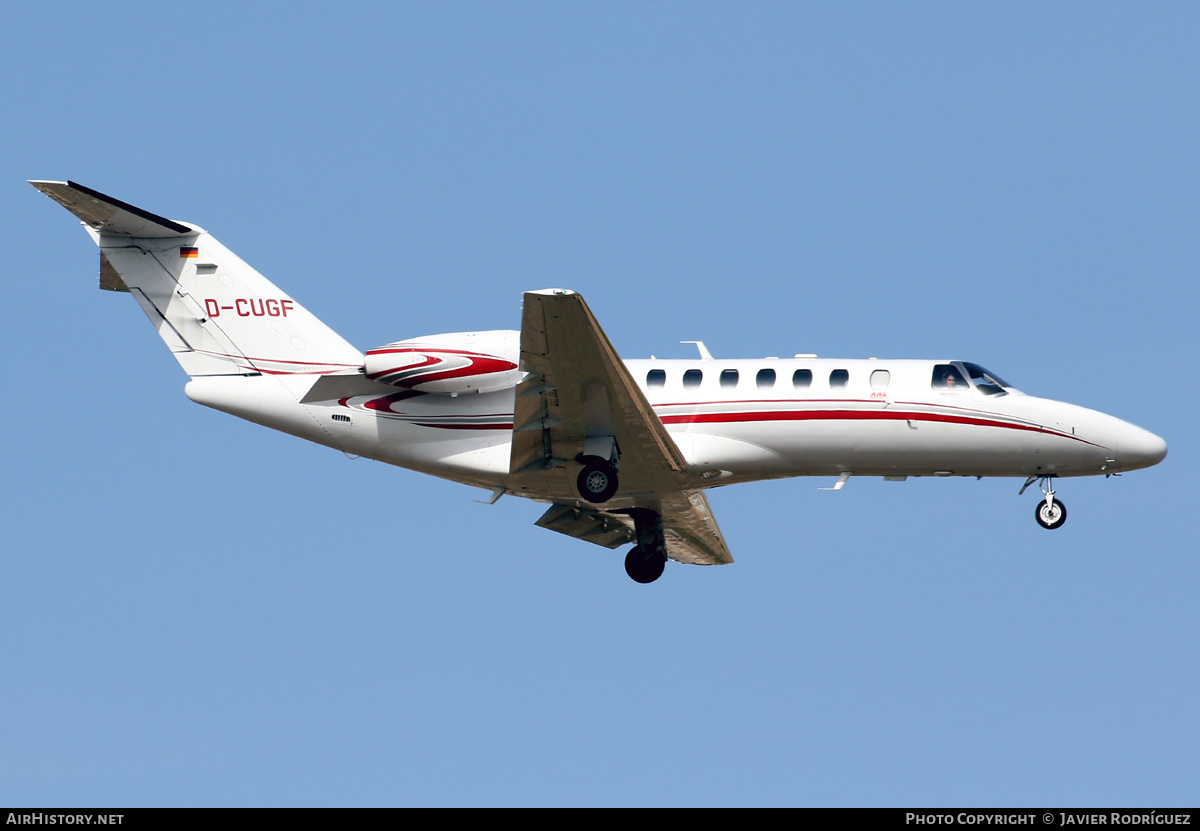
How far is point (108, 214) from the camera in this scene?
21812 millimetres

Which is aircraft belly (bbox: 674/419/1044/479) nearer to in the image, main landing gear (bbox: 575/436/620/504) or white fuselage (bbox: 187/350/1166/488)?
white fuselage (bbox: 187/350/1166/488)

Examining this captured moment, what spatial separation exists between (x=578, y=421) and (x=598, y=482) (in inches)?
42.1

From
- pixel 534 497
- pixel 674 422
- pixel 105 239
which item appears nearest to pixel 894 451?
pixel 674 422

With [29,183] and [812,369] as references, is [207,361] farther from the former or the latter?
[812,369]

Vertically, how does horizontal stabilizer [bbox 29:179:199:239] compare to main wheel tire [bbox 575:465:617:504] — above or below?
above

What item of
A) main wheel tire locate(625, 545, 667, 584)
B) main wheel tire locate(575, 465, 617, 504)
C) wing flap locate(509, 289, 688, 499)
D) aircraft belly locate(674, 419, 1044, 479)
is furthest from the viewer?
Answer: main wheel tire locate(625, 545, 667, 584)

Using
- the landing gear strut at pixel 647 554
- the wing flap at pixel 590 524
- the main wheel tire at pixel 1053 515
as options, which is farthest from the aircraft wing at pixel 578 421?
the main wheel tire at pixel 1053 515

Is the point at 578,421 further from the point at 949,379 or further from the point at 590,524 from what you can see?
the point at 949,379

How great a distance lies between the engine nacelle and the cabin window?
20.7 ft

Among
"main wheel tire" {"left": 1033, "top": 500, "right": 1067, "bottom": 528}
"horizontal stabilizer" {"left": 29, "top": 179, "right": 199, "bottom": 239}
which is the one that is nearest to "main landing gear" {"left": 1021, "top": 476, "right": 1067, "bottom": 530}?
"main wheel tire" {"left": 1033, "top": 500, "right": 1067, "bottom": 528}

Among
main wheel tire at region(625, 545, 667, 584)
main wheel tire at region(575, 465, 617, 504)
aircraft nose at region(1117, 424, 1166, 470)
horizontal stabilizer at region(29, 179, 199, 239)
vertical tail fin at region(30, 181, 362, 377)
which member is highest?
horizontal stabilizer at region(29, 179, 199, 239)

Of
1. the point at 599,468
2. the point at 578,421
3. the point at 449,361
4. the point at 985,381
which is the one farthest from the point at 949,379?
the point at 449,361

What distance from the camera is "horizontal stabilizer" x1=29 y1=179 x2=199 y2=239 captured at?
20.9 metres

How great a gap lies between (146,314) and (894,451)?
39.3ft
